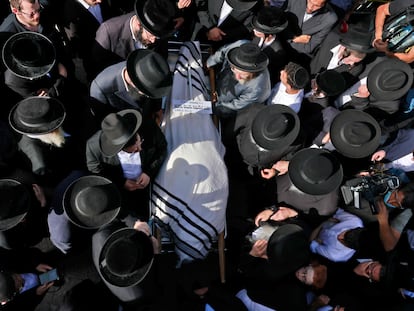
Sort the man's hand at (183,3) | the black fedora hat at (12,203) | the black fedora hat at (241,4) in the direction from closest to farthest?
the black fedora hat at (12,203), the black fedora hat at (241,4), the man's hand at (183,3)

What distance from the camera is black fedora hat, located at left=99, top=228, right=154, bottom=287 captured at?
271cm

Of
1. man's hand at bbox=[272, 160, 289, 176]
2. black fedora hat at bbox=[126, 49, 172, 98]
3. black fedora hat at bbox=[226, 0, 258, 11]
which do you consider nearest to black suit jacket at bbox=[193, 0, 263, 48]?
black fedora hat at bbox=[226, 0, 258, 11]

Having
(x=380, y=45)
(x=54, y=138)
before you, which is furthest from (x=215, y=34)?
(x=54, y=138)

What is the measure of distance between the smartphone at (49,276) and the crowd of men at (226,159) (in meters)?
0.03

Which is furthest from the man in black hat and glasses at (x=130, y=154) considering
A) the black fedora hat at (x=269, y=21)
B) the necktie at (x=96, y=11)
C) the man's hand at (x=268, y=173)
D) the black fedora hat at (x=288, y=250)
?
the black fedora hat at (x=269, y=21)

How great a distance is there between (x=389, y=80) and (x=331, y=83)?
1.94ft

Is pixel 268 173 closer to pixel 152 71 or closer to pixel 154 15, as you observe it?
pixel 152 71

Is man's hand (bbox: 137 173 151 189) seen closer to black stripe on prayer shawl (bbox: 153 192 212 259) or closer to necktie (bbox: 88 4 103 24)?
black stripe on prayer shawl (bbox: 153 192 212 259)

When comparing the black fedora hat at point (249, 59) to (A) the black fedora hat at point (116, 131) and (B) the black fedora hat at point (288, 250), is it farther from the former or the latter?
(B) the black fedora hat at point (288, 250)

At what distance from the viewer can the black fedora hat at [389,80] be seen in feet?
12.5

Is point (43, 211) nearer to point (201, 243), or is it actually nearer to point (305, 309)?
point (201, 243)

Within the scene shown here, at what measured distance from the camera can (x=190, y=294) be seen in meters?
4.00

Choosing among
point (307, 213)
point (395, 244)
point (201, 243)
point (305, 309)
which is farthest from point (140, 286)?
point (395, 244)

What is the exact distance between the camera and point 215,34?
4.71 m
